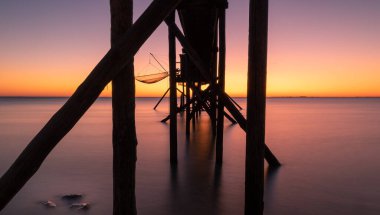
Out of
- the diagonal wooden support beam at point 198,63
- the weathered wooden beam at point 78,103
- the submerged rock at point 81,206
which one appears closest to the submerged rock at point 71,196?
the submerged rock at point 81,206

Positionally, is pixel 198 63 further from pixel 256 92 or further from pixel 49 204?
pixel 49 204

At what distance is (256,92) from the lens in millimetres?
2760

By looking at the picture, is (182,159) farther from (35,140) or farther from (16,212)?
(35,140)

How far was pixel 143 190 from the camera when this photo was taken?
466cm

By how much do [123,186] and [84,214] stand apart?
153 centimetres

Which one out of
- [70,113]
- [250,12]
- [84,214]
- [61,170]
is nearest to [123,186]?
[70,113]

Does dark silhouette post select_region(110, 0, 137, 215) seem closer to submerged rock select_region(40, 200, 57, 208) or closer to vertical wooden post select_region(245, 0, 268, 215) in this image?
vertical wooden post select_region(245, 0, 268, 215)

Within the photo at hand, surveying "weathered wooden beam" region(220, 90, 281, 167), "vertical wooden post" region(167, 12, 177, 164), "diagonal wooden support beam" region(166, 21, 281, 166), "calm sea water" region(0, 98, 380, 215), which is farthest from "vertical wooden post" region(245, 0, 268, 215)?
"vertical wooden post" region(167, 12, 177, 164)

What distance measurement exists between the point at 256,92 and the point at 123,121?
1253 millimetres

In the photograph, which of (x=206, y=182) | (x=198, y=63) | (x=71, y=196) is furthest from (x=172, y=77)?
(x=71, y=196)

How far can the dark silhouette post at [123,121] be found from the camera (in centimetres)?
229

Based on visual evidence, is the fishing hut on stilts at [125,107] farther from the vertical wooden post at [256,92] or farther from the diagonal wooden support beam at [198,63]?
the diagonal wooden support beam at [198,63]

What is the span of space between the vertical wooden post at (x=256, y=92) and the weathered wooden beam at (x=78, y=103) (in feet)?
2.97

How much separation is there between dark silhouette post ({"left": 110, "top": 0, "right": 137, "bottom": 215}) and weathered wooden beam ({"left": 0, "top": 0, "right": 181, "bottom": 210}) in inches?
7.8
